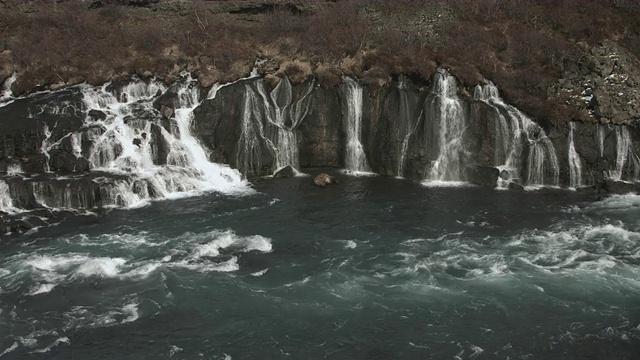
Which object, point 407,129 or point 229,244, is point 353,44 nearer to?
point 407,129

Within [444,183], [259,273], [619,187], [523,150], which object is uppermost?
[523,150]

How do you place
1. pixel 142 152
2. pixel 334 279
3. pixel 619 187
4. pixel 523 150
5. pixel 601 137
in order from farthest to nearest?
pixel 142 152 → pixel 523 150 → pixel 601 137 → pixel 619 187 → pixel 334 279

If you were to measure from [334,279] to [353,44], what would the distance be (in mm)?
29631

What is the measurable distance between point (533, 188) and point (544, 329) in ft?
67.5

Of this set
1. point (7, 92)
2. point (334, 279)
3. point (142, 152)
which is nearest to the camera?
point (334, 279)

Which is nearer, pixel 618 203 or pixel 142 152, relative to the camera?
pixel 618 203

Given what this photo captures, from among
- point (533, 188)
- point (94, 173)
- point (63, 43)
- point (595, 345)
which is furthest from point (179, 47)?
point (595, 345)

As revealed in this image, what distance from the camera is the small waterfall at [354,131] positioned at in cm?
5147

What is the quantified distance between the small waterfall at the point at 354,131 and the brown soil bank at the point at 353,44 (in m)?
1.31

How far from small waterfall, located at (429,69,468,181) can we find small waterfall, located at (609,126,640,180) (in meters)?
11.3

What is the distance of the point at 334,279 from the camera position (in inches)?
1276

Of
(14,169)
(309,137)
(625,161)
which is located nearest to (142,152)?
(14,169)

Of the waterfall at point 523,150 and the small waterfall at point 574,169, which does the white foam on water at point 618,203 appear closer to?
the small waterfall at point 574,169

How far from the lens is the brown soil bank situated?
51125mm
